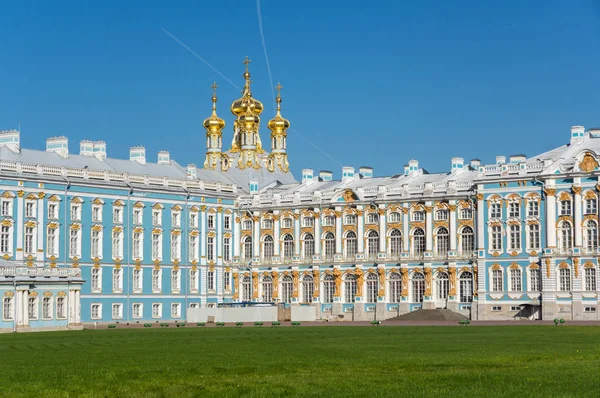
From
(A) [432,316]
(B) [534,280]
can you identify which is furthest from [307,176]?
(B) [534,280]

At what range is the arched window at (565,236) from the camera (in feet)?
297

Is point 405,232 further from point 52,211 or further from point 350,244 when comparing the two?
point 52,211

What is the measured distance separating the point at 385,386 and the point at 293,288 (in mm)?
74234

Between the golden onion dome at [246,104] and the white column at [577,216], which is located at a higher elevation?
the golden onion dome at [246,104]

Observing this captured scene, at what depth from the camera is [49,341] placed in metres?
55.9

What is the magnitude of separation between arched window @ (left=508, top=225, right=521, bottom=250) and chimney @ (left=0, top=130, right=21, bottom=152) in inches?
1375

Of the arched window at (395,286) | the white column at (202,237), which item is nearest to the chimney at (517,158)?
the arched window at (395,286)

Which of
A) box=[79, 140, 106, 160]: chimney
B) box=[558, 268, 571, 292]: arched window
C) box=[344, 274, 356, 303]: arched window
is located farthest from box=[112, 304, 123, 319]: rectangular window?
box=[558, 268, 571, 292]: arched window

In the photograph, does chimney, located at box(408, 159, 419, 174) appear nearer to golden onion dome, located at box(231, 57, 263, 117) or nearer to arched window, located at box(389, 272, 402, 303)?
arched window, located at box(389, 272, 402, 303)

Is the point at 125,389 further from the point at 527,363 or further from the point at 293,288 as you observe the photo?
the point at 293,288

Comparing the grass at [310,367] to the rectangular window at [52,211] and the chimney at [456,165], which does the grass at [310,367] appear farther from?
the chimney at [456,165]

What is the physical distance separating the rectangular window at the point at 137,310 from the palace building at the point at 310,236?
1.20ft

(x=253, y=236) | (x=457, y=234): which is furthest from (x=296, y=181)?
(x=457, y=234)

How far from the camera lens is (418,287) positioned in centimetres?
9762
